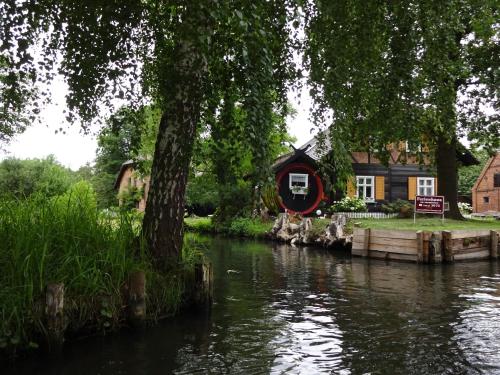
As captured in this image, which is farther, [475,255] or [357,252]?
[357,252]

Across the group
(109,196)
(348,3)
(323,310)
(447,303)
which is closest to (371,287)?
(447,303)

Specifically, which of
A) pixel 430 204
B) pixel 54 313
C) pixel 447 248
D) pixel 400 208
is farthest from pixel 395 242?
pixel 54 313

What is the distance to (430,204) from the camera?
21.1m

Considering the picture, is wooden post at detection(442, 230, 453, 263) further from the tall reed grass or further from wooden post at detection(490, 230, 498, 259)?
the tall reed grass

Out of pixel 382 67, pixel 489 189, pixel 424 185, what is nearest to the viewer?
pixel 382 67

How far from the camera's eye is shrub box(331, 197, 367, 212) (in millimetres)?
31781

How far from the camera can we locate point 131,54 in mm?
6809

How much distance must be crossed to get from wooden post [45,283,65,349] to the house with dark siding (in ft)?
89.4

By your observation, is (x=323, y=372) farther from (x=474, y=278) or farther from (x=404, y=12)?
(x=474, y=278)

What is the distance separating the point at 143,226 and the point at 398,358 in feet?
14.7

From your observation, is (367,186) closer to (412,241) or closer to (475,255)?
(475,255)

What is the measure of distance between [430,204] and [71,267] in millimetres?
17628

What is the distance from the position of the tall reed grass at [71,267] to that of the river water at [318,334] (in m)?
0.36

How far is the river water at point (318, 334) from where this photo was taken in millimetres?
6051
